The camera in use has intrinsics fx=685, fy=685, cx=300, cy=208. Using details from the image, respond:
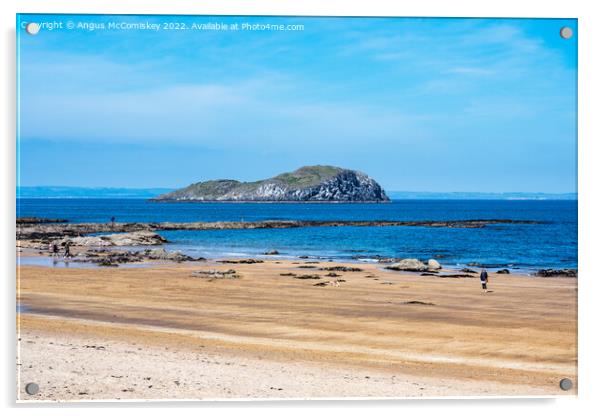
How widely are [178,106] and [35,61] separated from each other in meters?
1.81

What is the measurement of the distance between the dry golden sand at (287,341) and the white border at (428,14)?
146 mm

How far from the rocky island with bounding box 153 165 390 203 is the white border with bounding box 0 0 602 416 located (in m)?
2.75

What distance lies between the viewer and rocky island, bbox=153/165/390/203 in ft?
34.5

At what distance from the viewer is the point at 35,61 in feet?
26.0

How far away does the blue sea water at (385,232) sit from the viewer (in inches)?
424

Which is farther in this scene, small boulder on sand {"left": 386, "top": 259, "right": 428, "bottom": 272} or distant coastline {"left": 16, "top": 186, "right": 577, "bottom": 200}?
small boulder on sand {"left": 386, "top": 259, "right": 428, "bottom": 272}

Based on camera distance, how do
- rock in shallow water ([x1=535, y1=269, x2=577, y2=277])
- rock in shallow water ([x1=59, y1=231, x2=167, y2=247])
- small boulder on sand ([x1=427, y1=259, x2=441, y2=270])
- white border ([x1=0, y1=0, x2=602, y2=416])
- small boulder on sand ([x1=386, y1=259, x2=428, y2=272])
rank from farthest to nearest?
rock in shallow water ([x1=59, y1=231, x2=167, y2=247])
small boulder on sand ([x1=386, y1=259, x2=428, y2=272])
small boulder on sand ([x1=427, y1=259, x2=441, y2=270])
rock in shallow water ([x1=535, y1=269, x2=577, y2=277])
white border ([x1=0, y1=0, x2=602, y2=416])

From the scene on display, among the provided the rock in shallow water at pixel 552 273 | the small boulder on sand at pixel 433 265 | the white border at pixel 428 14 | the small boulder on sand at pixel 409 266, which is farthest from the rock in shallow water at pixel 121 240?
the rock in shallow water at pixel 552 273

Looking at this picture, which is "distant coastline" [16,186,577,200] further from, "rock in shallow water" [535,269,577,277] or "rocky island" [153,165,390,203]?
"rock in shallow water" [535,269,577,277]

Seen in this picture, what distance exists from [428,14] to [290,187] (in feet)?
21.6

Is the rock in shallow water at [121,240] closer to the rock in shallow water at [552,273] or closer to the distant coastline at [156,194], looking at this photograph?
the distant coastline at [156,194]

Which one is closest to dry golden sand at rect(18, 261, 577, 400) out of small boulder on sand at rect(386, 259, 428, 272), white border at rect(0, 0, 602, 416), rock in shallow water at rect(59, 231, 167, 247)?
white border at rect(0, 0, 602, 416)

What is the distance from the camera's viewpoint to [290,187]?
46.1 feet

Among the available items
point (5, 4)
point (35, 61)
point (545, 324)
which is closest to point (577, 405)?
point (545, 324)
